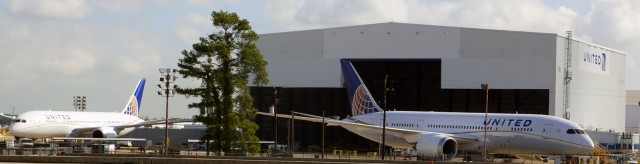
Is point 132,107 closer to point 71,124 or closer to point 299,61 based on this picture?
point 71,124

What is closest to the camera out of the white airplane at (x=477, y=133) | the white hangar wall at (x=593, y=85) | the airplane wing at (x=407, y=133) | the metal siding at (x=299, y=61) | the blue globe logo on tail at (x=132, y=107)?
the white airplane at (x=477, y=133)

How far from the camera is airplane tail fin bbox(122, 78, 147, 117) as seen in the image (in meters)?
111

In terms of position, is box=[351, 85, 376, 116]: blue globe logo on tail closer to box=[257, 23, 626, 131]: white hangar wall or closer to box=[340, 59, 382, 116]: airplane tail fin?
box=[340, 59, 382, 116]: airplane tail fin

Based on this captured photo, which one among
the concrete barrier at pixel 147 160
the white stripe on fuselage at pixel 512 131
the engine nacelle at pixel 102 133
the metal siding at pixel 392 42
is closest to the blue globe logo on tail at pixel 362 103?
the white stripe on fuselage at pixel 512 131

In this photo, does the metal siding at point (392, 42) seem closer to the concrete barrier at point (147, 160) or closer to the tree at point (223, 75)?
the tree at point (223, 75)

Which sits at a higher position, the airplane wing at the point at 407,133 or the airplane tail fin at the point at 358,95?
the airplane tail fin at the point at 358,95

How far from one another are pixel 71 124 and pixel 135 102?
18.3 meters

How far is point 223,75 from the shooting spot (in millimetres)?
65688

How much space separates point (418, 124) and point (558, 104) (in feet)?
63.1

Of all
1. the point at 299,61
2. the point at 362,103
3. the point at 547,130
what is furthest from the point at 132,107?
the point at 547,130

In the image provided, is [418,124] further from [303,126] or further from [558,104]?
[303,126]

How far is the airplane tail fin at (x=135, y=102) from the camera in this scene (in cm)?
11100

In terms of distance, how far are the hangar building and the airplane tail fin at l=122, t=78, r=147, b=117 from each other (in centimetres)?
1737

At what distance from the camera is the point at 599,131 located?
8856 cm
